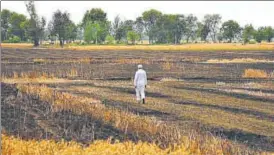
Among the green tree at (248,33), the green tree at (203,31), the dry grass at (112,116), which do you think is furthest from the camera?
the green tree at (203,31)

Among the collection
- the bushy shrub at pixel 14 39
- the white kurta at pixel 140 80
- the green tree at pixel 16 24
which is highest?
the green tree at pixel 16 24

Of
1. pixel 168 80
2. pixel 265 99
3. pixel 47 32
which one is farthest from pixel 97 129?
pixel 47 32

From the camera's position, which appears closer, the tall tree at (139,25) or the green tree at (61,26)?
the green tree at (61,26)

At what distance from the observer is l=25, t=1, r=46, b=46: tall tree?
117000 mm

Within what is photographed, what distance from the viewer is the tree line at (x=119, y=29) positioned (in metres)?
125

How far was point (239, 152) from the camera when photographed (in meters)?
14.6

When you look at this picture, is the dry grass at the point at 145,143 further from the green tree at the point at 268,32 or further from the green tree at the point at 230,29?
the green tree at the point at 230,29

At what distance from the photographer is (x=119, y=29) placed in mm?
142125

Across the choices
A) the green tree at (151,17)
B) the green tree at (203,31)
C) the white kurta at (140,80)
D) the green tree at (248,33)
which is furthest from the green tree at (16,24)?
the white kurta at (140,80)

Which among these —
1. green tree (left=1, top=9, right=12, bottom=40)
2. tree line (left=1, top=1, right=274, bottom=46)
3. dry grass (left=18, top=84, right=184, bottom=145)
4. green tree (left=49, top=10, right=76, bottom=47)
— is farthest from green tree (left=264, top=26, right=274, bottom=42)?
dry grass (left=18, top=84, right=184, bottom=145)

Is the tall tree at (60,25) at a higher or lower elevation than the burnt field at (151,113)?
higher

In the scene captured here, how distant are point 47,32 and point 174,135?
13019 centimetres

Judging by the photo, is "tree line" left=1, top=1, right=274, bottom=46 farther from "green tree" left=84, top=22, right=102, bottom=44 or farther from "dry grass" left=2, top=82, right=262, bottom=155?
"dry grass" left=2, top=82, right=262, bottom=155

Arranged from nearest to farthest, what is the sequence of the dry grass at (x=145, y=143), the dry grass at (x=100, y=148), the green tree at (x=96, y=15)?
the dry grass at (x=100, y=148) → the dry grass at (x=145, y=143) → the green tree at (x=96, y=15)
